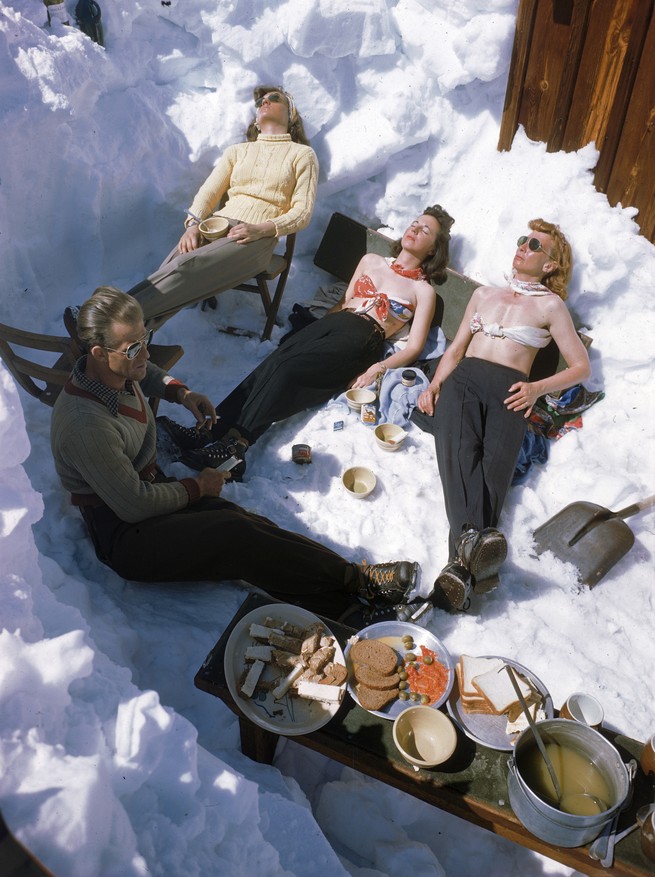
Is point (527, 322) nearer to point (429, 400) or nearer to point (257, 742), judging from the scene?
point (429, 400)

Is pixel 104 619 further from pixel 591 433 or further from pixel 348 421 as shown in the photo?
pixel 591 433

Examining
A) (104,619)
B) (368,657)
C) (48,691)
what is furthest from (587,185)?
(48,691)

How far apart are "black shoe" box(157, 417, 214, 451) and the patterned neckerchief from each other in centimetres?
111

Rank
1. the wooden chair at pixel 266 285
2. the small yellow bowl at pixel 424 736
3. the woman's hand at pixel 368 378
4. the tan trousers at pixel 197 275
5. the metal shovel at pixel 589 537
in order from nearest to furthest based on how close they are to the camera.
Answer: the small yellow bowl at pixel 424 736 → the metal shovel at pixel 589 537 → the tan trousers at pixel 197 275 → the woman's hand at pixel 368 378 → the wooden chair at pixel 266 285

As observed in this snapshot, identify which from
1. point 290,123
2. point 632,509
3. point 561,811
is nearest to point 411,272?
point 290,123

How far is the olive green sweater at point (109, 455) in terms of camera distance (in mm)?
2811

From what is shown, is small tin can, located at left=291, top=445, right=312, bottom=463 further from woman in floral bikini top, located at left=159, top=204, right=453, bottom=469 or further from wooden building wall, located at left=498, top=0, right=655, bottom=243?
wooden building wall, located at left=498, top=0, right=655, bottom=243

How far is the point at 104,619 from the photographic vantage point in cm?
293

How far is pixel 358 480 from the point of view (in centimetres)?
407

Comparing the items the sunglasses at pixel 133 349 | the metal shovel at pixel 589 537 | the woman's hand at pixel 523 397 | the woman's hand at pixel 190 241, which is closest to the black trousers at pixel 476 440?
the woman's hand at pixel 523 397

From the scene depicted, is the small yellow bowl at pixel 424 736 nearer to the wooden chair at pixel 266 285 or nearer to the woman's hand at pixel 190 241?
the wooden chair at pixel 266 285

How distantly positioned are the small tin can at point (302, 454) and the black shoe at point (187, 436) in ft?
1.84

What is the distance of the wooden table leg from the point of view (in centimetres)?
259

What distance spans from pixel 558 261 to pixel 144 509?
132 inches
